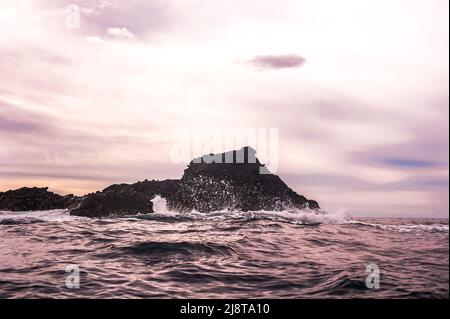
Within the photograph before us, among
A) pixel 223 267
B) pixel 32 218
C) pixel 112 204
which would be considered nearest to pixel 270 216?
pixel 112 204

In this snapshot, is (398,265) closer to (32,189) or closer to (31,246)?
(31,246)

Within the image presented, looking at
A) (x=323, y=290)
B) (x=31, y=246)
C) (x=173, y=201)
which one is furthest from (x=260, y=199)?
(x=323, y=290)

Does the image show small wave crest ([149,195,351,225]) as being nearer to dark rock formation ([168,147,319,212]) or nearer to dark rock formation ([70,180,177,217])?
dark rock formation ([70,180,177,217])

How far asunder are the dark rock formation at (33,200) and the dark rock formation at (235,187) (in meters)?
16.8

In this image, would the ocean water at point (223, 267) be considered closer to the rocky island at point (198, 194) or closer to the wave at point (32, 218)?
the wave at point (32, 218)

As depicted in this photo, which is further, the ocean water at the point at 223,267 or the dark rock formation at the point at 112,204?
the dark rock formation at the point at 112,204

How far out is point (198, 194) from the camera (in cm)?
6469

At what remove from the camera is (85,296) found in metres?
8.51

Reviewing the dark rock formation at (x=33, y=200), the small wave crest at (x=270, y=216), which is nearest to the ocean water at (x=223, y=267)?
the small wave crest at (x=270, y=216)

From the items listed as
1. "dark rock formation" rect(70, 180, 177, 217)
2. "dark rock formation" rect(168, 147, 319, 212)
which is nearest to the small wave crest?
"dark rock formation" rect(70, 180, 177, 217)

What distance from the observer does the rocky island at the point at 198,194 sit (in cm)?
4141
